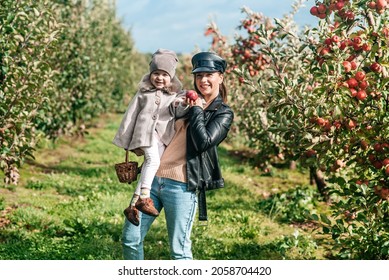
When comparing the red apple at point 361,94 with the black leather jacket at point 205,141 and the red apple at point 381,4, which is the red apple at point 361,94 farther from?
the black leather jacket at point 205,141

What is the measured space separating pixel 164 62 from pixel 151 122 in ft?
1.48

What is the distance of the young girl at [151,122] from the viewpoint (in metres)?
4.04

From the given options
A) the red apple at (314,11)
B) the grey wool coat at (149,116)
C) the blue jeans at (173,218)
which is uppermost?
the red apple at (314,11)

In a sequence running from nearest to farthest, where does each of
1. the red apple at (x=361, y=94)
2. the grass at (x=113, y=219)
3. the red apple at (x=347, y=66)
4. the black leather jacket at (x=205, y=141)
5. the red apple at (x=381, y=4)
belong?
the black leather jacket at (x=205, y=141) < the red apple at (x=361, y=94) < the red apple at (x=347, y=66) < the red apple at (x=381, y=4) < the grass at (x=113, y=219)

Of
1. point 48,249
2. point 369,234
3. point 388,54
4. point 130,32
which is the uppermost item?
point 130,32

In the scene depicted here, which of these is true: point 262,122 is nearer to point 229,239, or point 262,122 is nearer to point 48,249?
point 229,239

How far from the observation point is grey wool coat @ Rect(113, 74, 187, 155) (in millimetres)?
4066

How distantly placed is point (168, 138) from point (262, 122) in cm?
545

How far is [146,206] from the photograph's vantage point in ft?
13.1

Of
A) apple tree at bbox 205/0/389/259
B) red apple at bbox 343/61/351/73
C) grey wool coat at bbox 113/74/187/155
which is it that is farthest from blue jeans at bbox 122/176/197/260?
red apple at bbox 343/61/351/73

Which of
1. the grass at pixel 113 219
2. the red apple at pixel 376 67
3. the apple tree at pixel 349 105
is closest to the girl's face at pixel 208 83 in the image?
the apple tree at pixel 349 105

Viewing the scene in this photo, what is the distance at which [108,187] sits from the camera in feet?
32.9
